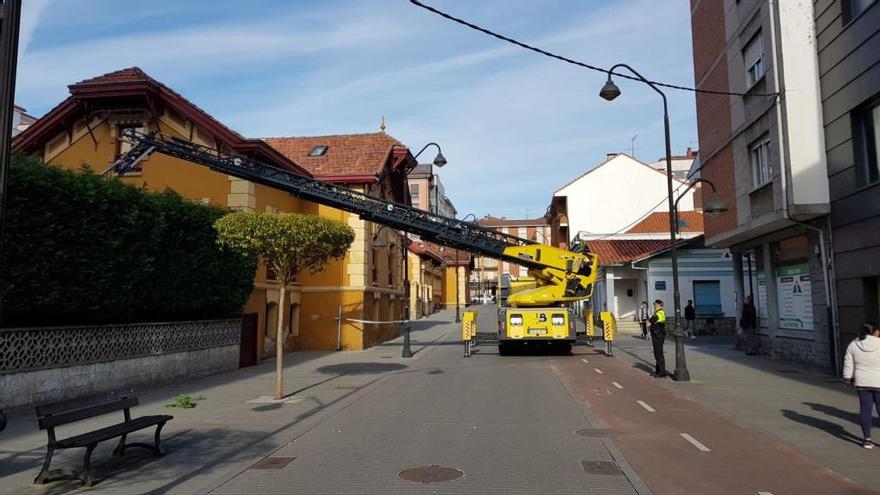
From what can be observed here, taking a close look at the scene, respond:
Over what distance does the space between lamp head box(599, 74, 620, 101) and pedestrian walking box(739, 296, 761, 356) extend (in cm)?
1013

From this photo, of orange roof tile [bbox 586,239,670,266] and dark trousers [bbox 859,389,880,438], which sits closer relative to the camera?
dark trousers [bbox 859,389,880,438]

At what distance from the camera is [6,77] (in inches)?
202

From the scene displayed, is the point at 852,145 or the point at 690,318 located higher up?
the point at 852,145

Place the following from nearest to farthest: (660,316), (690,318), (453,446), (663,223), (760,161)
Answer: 1. (453,446)
2. (660,316)
3. (760,161)
4. (690,318)
5. (663,223)

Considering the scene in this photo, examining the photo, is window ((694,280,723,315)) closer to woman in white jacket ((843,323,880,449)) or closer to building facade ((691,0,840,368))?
building facade ((691,0,840,368))

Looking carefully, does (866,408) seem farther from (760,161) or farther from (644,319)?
(644,319)

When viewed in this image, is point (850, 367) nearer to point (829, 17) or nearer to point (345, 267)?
point (829, 17)

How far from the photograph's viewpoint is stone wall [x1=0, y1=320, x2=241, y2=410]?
33.4ft

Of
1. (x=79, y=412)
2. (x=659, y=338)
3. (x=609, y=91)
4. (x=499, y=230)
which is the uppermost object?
(x=499, y=230)

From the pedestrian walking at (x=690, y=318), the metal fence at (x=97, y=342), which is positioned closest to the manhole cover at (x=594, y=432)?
the metal fence at (x=97, y=342)

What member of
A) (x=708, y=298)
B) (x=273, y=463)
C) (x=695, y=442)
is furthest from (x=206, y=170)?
(x=708, y=298)

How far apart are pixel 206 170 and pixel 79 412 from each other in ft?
45.4

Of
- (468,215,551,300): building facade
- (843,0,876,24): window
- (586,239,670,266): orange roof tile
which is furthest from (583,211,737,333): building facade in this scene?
(468,215,551,300): building facade

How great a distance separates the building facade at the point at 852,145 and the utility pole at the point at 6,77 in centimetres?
1406
